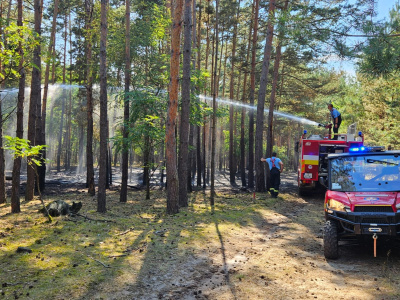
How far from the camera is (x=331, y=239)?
277 inches

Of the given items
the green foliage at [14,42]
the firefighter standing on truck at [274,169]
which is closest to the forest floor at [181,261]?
the green foliage at [14,42]

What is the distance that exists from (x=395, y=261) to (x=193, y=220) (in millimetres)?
5959

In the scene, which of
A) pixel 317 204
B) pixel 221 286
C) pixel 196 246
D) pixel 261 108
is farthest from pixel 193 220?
pixel 261 108

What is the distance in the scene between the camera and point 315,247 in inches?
331

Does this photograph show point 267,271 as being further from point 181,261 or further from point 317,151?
point 317,151

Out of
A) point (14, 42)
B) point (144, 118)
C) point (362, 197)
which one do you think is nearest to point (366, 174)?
point (362, 197)

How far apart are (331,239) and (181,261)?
3.06 metres

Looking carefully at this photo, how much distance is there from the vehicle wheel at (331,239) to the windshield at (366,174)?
927 millimetres

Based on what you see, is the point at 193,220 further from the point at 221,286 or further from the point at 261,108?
the point at 261,108

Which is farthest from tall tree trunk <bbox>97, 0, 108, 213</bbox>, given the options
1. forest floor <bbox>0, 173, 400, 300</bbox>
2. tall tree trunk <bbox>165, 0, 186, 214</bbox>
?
tall tree trunk <bbox>165, 0, 186, 214</bbox>

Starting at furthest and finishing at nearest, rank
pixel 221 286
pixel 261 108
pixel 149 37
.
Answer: pixel 261 108
pixel 149 37
pixel 221 286

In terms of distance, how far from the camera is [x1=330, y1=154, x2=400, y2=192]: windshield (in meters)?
7.37

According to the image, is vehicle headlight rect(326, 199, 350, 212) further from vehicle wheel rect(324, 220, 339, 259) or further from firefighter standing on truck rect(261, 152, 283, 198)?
firefighter standing on truck rect(261, 152, 283, 198)

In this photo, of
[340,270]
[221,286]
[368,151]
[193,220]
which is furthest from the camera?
[193,220]
